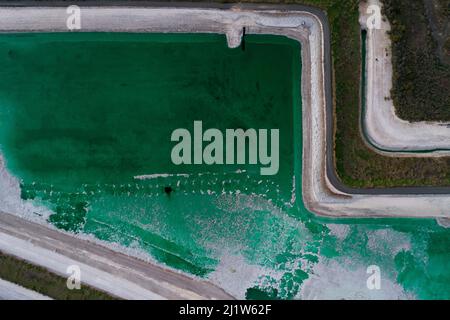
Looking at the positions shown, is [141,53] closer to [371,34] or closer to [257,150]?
[257,150]

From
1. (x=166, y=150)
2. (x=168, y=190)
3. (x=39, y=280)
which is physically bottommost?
(x=39, y=280)

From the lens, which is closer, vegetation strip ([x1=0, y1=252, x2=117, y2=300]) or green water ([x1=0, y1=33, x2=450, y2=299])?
vegetation strip ([x1=0, y1=252, x2=117, y2=300])

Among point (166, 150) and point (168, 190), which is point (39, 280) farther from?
point (166, 150)

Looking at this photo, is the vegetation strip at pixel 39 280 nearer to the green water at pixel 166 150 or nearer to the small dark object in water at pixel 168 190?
the green water at pixel 166 150

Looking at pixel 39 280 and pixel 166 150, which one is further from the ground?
pixel 166 150

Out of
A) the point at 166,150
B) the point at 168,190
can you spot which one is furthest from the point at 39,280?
the point at 166,150

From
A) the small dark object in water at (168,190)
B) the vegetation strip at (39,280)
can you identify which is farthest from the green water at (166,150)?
the vegetation strip at (39,280)

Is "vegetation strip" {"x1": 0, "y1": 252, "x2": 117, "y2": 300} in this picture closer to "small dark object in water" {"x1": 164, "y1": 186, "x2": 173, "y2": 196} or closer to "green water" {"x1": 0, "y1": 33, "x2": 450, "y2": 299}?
"green water" {"x1": 0, "y1": 33, "x2": 450, "y2": 299}

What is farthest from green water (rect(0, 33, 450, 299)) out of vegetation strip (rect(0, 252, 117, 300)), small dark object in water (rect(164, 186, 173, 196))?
vegetation strip (rect(0, 252, 117, 300))

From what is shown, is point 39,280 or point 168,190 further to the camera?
point 168,190
